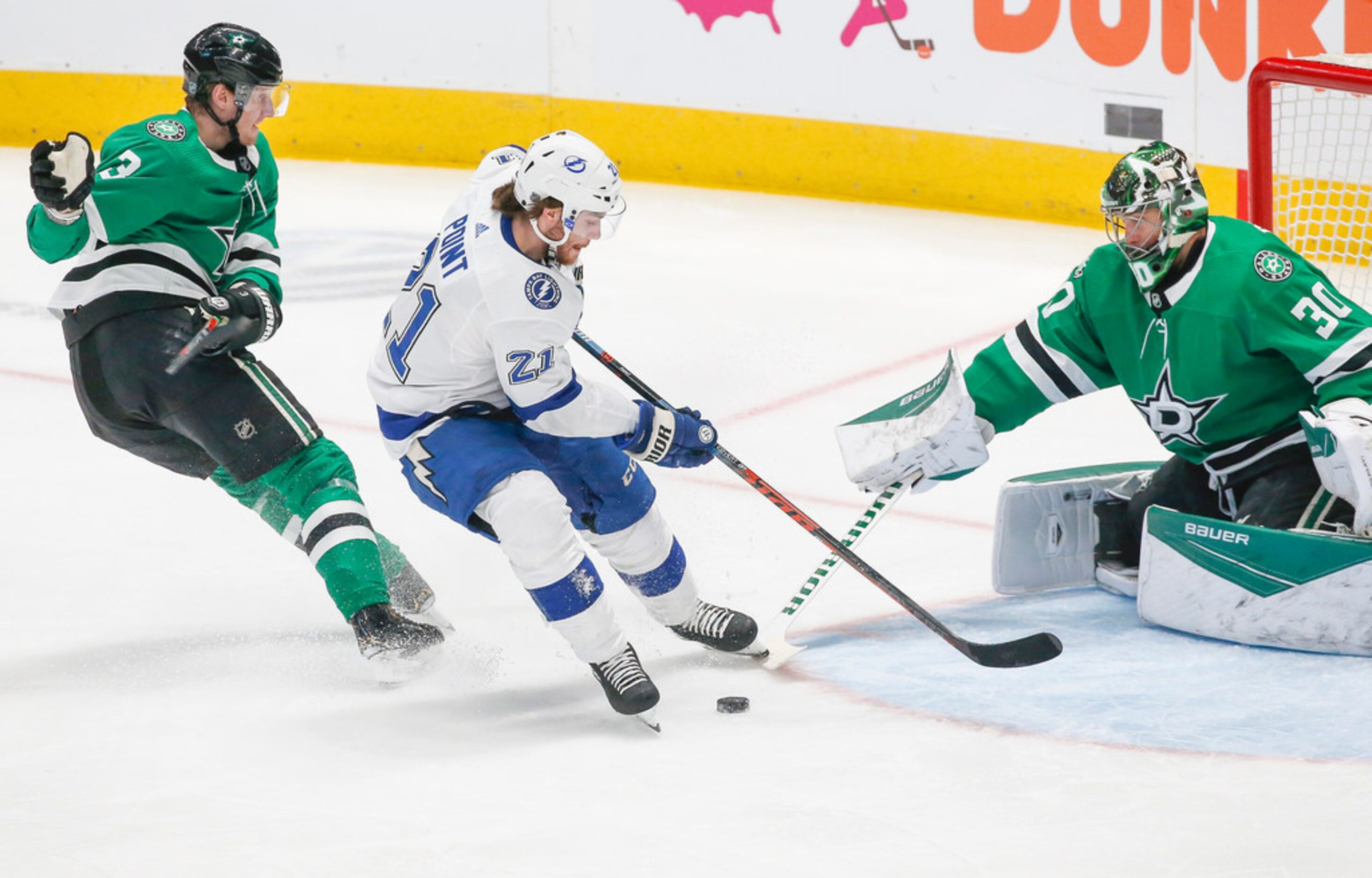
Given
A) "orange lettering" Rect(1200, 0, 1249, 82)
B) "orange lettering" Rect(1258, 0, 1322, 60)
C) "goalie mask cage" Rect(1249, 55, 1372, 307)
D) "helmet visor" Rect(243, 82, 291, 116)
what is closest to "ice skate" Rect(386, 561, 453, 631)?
"helmet visor" Rect(243, 82, 291, 116)

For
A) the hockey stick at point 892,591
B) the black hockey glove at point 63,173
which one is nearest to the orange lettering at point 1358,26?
the hockey stick at point 892,591

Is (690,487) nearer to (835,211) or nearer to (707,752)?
(707,752)

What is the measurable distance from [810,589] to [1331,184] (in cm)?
219

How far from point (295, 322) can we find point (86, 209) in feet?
8.08

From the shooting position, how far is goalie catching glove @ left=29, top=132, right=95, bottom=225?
9.49ft

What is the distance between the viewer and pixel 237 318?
303 cm

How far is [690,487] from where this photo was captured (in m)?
4.09

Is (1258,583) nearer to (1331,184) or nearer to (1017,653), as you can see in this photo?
(1017,653)

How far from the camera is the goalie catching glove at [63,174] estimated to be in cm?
289

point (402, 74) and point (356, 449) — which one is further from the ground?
point (402, 74)

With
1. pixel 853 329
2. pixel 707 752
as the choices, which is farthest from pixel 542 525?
pixel 853 329

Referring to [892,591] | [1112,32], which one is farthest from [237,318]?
[1112,32]

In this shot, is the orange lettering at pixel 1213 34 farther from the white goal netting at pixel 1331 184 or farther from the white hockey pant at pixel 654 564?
the white hockey pant at pixel 654 564

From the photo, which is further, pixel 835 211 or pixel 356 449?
pixel 835 211
